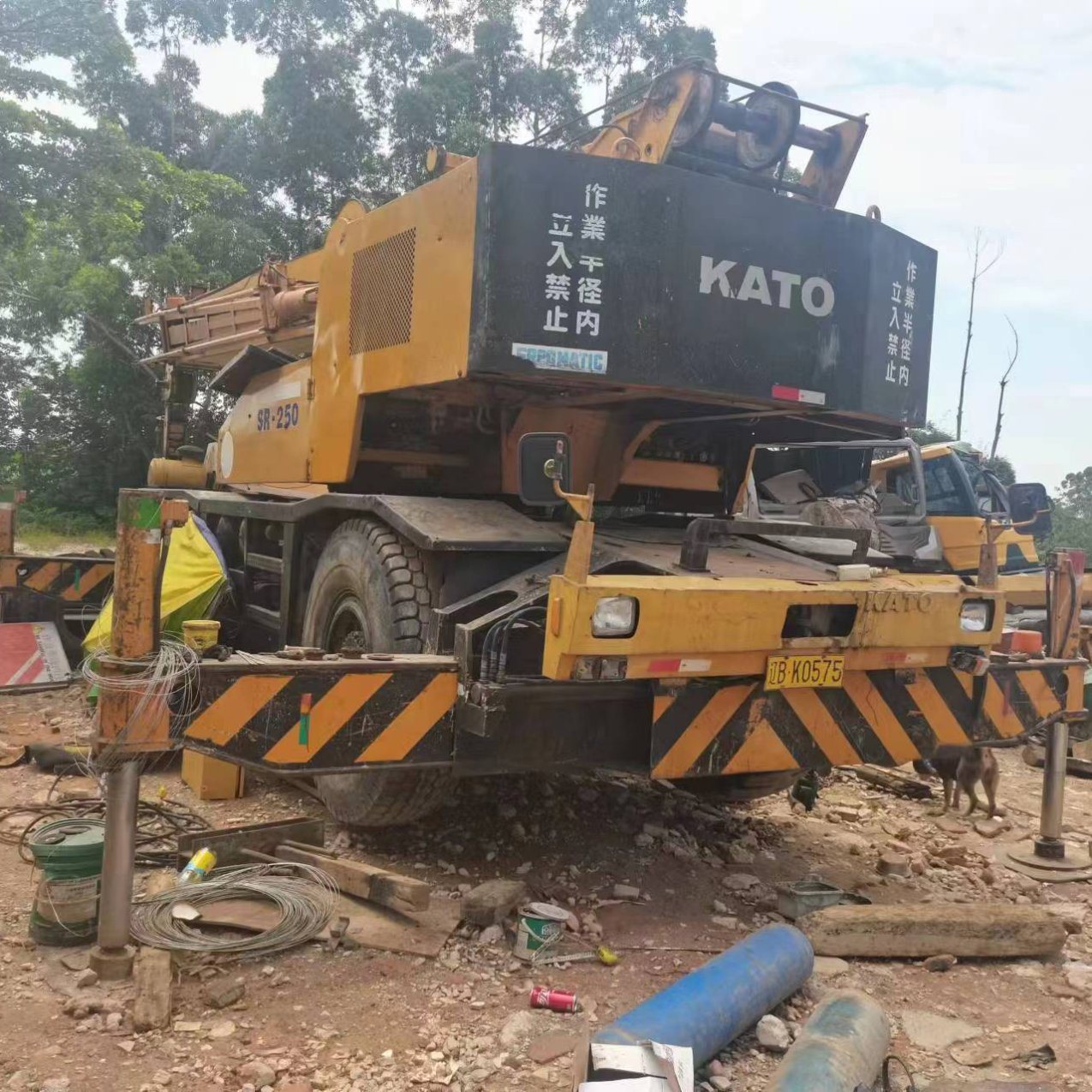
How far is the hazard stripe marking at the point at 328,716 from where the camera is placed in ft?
10.3

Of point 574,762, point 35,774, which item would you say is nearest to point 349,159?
point 35,774

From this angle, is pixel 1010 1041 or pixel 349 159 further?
pixel 349 159

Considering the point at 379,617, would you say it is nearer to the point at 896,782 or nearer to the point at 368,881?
the point at 368,881

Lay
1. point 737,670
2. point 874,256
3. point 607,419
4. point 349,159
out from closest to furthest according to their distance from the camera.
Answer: point 737,670
point 874,256
point 607,419
point 349,159

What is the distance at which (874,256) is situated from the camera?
4.18 meters

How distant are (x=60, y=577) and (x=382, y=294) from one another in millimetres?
4225

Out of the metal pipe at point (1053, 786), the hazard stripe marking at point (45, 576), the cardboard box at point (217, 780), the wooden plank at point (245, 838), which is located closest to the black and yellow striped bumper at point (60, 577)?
the hazard stripe marking at point (45, 576)

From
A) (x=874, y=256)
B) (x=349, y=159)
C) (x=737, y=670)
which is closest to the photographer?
(x=737, y=670)

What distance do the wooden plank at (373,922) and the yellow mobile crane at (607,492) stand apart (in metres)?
0.49

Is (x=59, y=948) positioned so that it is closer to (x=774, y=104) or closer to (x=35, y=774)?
(x=35, y=774)

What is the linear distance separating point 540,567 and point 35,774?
3.02m

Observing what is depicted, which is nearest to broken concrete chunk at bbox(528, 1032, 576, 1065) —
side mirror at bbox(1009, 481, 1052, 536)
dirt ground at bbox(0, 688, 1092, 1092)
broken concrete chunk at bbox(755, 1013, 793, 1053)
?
dirt ground at bbox(0, 688, 1092, 1092)

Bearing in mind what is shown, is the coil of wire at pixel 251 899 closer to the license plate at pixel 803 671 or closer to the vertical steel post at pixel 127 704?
the vertical steel post at pixel 127 704

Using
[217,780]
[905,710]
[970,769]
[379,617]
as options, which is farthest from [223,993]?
[970,769]
